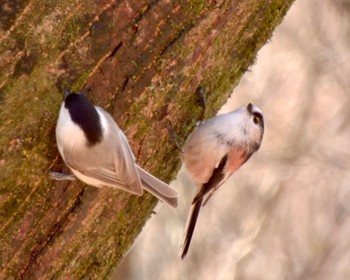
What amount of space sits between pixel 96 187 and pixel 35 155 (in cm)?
20

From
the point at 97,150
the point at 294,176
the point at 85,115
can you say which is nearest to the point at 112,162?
the point at 97,150

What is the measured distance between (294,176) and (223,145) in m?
2.44

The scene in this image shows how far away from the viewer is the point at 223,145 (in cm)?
191

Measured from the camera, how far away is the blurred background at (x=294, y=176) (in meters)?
4.16

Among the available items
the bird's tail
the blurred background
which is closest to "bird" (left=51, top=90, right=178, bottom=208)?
the bird's tail

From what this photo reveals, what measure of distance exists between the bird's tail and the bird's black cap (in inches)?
6.4

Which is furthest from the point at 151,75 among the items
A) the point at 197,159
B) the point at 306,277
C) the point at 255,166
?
the point at 306,277

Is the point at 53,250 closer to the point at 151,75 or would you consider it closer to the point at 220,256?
the point at 151,75

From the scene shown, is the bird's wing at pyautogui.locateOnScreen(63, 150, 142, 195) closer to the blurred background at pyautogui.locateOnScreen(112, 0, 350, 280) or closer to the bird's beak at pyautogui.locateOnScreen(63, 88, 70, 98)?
the bird's beak at pyautogui.locateOnScreen(63, 88, 70, 98)

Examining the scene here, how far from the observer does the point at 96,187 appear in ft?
4.77

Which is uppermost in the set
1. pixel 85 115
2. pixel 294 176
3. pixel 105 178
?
pixel 85 115

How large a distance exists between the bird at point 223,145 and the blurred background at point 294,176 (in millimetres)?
2184

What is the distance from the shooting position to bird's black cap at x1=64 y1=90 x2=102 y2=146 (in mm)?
1263

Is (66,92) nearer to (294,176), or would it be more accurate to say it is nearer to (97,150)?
(97,150)
